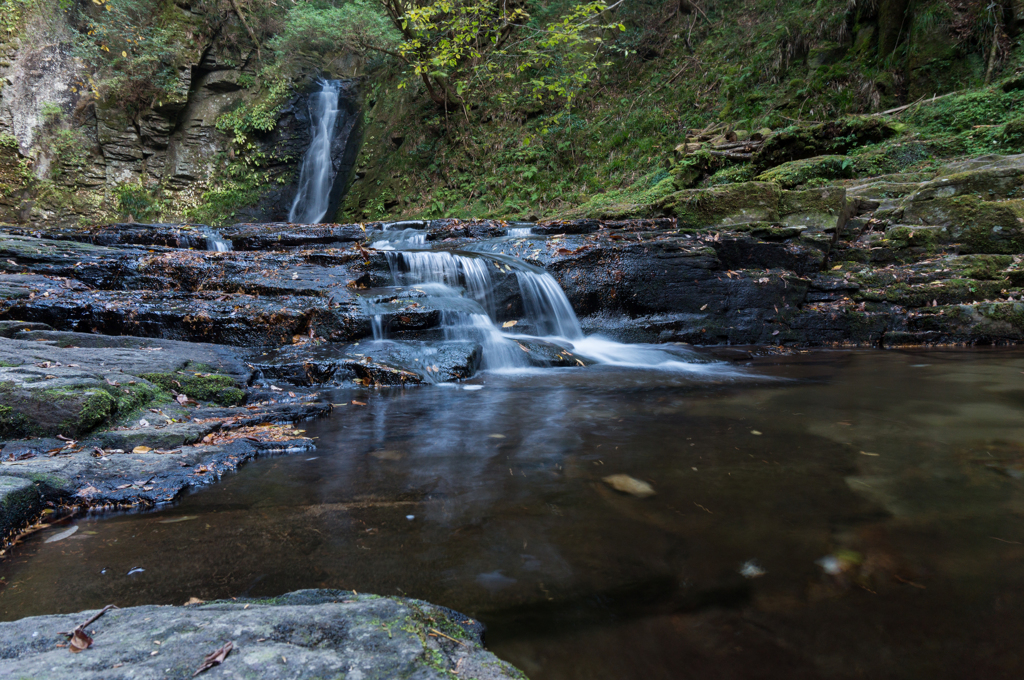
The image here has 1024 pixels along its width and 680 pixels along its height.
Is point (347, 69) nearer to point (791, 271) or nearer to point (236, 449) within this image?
point (791, 271)

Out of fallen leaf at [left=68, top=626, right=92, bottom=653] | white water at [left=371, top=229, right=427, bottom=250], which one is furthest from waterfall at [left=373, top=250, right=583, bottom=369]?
fallen leaf at [left=68, top=626, right=92, bottom=653]

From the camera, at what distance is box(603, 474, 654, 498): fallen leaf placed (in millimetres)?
2344

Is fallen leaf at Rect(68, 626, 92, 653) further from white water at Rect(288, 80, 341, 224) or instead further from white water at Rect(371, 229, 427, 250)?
white water at Rect(288, 80, 341, 224)

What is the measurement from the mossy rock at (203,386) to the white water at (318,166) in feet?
49.5

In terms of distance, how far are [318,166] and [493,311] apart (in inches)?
580

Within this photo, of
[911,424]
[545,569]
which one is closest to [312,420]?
[545,569]

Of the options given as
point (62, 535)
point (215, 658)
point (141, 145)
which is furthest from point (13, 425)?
point (141, 145)

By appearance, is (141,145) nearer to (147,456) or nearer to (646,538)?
(147,456)

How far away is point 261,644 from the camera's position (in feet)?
3.68

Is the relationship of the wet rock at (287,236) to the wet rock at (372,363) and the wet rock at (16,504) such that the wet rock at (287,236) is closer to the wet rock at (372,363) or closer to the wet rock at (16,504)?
the wet rock at (372,363)

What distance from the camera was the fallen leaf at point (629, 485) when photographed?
7.69 feet

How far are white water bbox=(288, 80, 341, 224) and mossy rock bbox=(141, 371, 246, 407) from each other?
15.1m

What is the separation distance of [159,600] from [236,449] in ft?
5.04

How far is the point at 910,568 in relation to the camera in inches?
65.2
